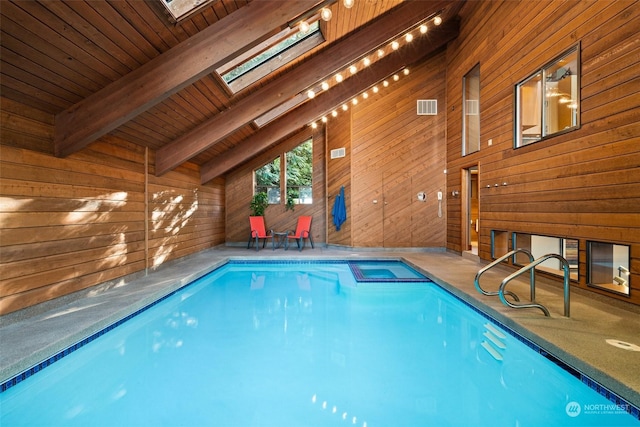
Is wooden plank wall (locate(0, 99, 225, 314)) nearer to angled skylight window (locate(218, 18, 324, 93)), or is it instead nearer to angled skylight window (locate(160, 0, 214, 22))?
angled skylight window (locate(160, 0, 214, 22))

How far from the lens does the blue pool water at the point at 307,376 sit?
1900 mm

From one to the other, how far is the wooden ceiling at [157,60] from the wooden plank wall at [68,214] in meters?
0.20

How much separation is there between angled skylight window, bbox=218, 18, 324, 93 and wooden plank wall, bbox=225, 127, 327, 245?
372 centimetres

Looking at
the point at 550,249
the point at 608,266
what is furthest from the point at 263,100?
the point at 608,266

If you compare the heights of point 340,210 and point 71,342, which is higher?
point 340,210

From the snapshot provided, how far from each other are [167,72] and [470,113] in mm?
5697

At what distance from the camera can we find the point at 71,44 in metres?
2.64

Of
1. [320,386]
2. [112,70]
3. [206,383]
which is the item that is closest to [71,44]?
[112,70]

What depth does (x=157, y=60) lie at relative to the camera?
133 inches

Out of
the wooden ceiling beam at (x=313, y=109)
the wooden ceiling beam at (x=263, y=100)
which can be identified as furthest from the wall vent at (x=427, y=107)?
the wooden ceiling beam at (x=263, y=100)

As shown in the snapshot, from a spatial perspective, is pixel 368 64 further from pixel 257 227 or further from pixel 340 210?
pixel 257 227

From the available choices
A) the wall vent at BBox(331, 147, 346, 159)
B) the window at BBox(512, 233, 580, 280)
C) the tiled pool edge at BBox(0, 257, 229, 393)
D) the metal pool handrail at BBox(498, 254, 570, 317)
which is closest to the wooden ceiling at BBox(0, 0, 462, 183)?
the tiled pool edge at BBox(0, 257, 229, 393)

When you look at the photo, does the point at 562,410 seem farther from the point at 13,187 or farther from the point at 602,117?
the point at 13,187

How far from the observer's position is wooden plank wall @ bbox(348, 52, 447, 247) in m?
7.62
